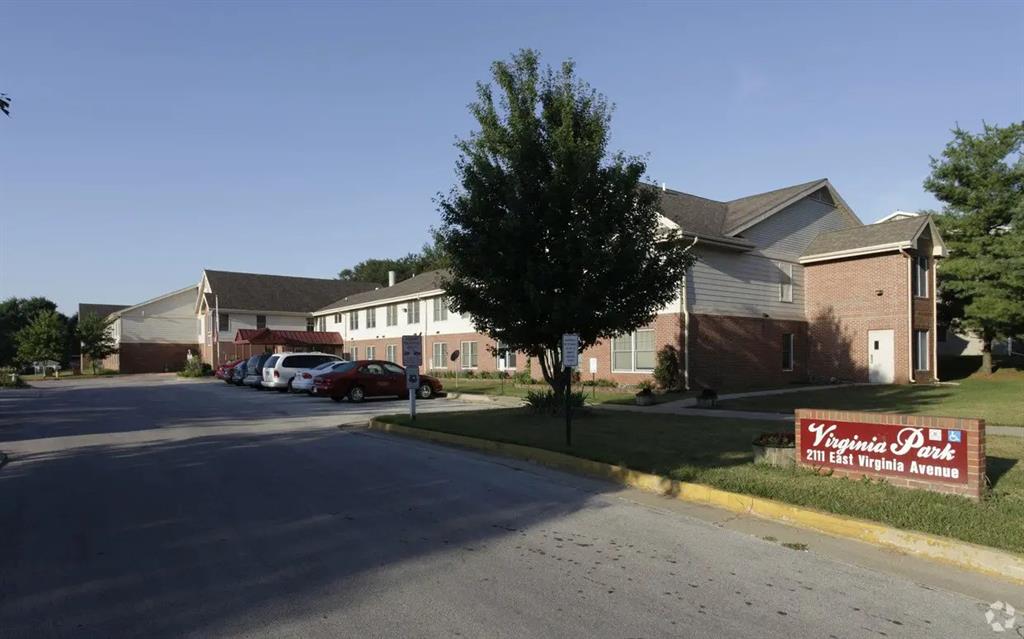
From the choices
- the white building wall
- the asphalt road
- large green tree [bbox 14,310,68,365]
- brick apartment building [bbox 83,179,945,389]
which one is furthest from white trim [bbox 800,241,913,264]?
large green tree [bbox 14,310,68,365]

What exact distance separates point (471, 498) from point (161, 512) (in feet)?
11.3

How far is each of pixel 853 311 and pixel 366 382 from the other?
62.0 feet

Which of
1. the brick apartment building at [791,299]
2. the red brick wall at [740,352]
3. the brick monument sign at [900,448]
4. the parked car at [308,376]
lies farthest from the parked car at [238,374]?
the brick monument sign at [900,448]

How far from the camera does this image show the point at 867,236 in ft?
93.8

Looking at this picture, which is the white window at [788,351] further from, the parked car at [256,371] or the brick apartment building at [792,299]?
the parked car at [256,371]

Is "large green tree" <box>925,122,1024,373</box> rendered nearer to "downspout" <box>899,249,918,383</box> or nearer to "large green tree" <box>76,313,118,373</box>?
"downspout" <box>899,249,918,383</box>

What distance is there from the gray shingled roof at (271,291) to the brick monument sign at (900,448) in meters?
55.6

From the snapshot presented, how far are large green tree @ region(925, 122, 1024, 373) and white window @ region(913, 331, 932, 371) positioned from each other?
2048 millimetres

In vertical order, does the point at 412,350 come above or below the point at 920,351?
above

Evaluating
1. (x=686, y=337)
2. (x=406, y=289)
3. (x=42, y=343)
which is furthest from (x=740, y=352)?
(x=42, y=343)

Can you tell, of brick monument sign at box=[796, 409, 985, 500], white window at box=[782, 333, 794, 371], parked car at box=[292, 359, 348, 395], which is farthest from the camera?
white window at box=[782, 333, 794, 371]

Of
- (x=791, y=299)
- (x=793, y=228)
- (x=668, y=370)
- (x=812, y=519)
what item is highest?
(x=793, y=228)

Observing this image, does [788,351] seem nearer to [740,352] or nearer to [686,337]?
[740,352]

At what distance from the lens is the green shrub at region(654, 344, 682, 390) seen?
2453cm
